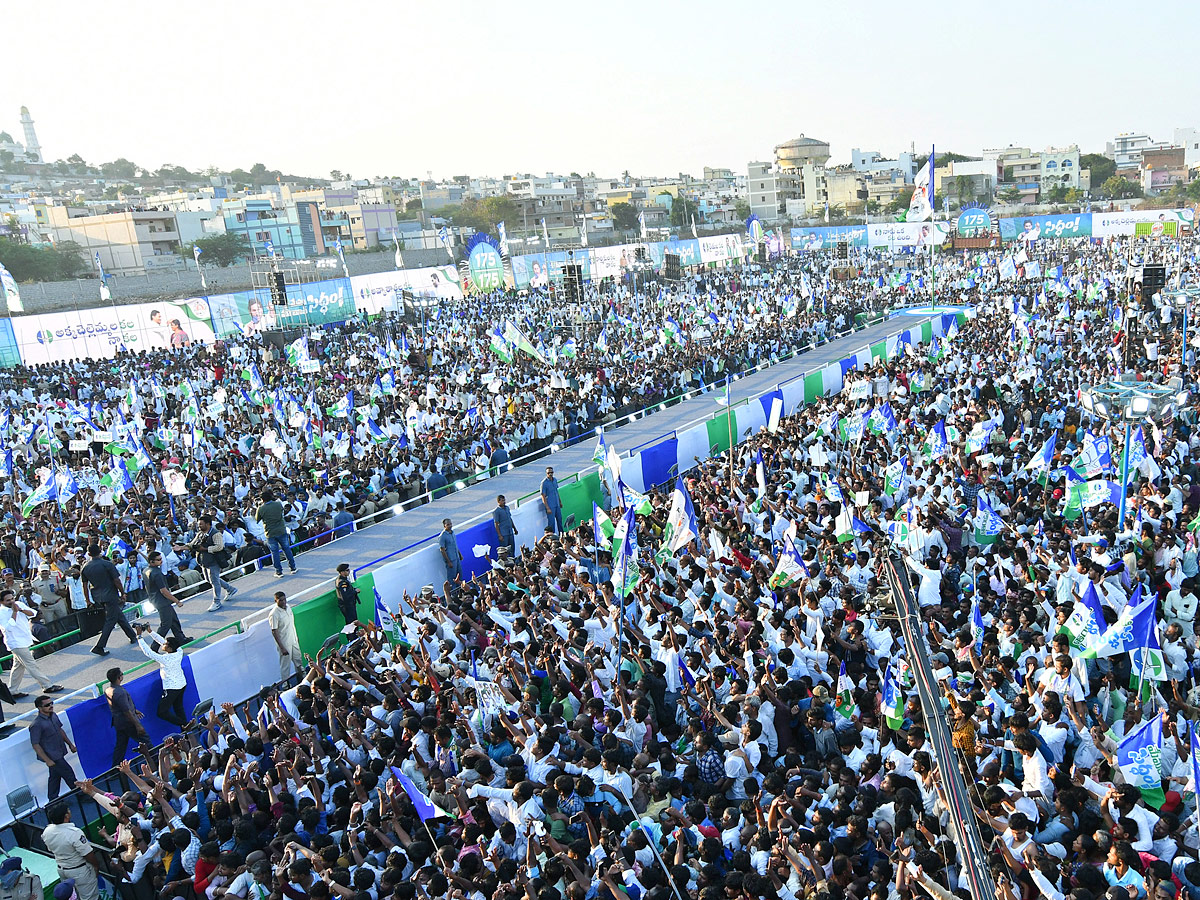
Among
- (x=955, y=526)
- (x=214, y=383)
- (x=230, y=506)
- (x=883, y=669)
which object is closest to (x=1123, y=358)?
(x=955, y=526)

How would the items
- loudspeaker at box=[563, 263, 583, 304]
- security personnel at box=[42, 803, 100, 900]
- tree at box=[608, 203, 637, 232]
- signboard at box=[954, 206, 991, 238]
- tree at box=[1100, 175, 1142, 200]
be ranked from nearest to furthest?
1. security personnel at box=[42, 803, 100, 900]
2. loudspeaker at box=[563, 263, 583, 304]
3. signboard at box=[954, 206, 991, 238]
4. tree at box=[1100, 175, 1142, 200]
5. tree at box=[608, 203, 637, 232]

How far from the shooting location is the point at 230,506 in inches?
625

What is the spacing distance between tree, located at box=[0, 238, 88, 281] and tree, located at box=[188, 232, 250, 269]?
1115 cm

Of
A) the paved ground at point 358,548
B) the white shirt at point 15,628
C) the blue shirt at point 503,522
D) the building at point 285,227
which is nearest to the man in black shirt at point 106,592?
the paved ground at point 358,548

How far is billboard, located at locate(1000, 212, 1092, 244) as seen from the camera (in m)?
57.0

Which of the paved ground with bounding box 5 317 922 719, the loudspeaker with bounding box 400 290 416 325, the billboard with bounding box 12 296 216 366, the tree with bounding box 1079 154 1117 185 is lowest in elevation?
the paved ground with bounding box 5 317 922 719

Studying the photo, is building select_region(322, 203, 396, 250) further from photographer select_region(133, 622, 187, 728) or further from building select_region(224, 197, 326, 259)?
photographer select_region(133, 622, 187, 728)

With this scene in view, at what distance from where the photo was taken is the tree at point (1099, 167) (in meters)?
108

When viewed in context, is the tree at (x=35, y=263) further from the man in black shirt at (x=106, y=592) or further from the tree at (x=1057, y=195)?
the tree at (x=1057, y=195)

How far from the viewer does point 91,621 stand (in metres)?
12.7

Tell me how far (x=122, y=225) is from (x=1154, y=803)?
79052 millimetres

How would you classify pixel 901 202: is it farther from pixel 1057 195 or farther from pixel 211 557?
pixel 211 557

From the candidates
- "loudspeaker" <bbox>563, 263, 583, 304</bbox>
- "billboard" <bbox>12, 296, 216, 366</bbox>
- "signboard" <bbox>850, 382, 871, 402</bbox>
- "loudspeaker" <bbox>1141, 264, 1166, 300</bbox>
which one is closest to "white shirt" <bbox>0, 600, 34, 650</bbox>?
"signboard" <bbox>850, 382, 871, 402</bbox>

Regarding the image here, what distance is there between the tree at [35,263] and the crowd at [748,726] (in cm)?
5924
